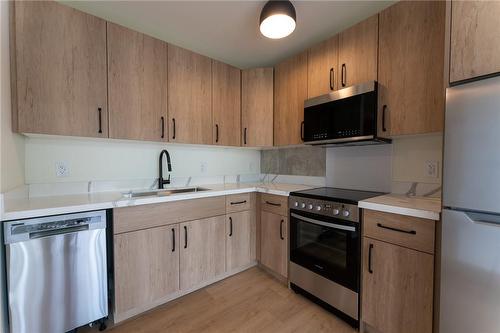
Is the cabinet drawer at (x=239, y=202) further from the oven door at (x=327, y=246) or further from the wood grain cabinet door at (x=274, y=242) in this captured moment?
the oven door at (x=327, y=246)

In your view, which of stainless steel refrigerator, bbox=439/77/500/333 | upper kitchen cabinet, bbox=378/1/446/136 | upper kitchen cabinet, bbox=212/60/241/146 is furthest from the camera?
upper kitchen cabinet, bbox=212/60/241/146

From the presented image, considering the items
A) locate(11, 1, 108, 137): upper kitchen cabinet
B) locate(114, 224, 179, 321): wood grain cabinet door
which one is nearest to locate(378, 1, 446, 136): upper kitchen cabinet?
locate(114, 224, 179, 321): wood grain cabinet door

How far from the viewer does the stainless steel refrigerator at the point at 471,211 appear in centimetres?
93

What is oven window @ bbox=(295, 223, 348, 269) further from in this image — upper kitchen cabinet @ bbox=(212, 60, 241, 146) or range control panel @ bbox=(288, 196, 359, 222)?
upper kitchen cabinet @ bbox=(212, 60, 241, 146)

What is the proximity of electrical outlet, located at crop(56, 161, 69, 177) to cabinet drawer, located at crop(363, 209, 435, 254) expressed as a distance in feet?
7.82

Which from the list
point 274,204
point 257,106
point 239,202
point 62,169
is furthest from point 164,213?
point 257,106

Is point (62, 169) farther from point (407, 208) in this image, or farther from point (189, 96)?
point (407, 208)

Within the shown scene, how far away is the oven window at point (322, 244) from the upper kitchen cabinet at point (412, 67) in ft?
2.96

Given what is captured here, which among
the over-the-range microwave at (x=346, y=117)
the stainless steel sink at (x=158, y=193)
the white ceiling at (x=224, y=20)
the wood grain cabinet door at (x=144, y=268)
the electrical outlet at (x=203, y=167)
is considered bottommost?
the wood grain cabinet door at (x=144, y=268)

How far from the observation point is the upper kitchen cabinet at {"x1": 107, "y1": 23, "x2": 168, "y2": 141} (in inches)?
67.6

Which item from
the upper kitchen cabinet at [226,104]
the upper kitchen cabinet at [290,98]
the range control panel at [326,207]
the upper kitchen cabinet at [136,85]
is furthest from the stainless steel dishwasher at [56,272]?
the upper kitchen cabinet at [290,98]

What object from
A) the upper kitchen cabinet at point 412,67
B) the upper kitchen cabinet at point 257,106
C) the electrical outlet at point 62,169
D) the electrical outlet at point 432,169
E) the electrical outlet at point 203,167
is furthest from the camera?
the electrical outlet at point 203,167

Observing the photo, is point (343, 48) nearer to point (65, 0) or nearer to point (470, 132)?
point (470, 132)

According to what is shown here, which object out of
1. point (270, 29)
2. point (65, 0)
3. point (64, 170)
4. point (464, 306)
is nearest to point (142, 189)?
point (64, 170)
